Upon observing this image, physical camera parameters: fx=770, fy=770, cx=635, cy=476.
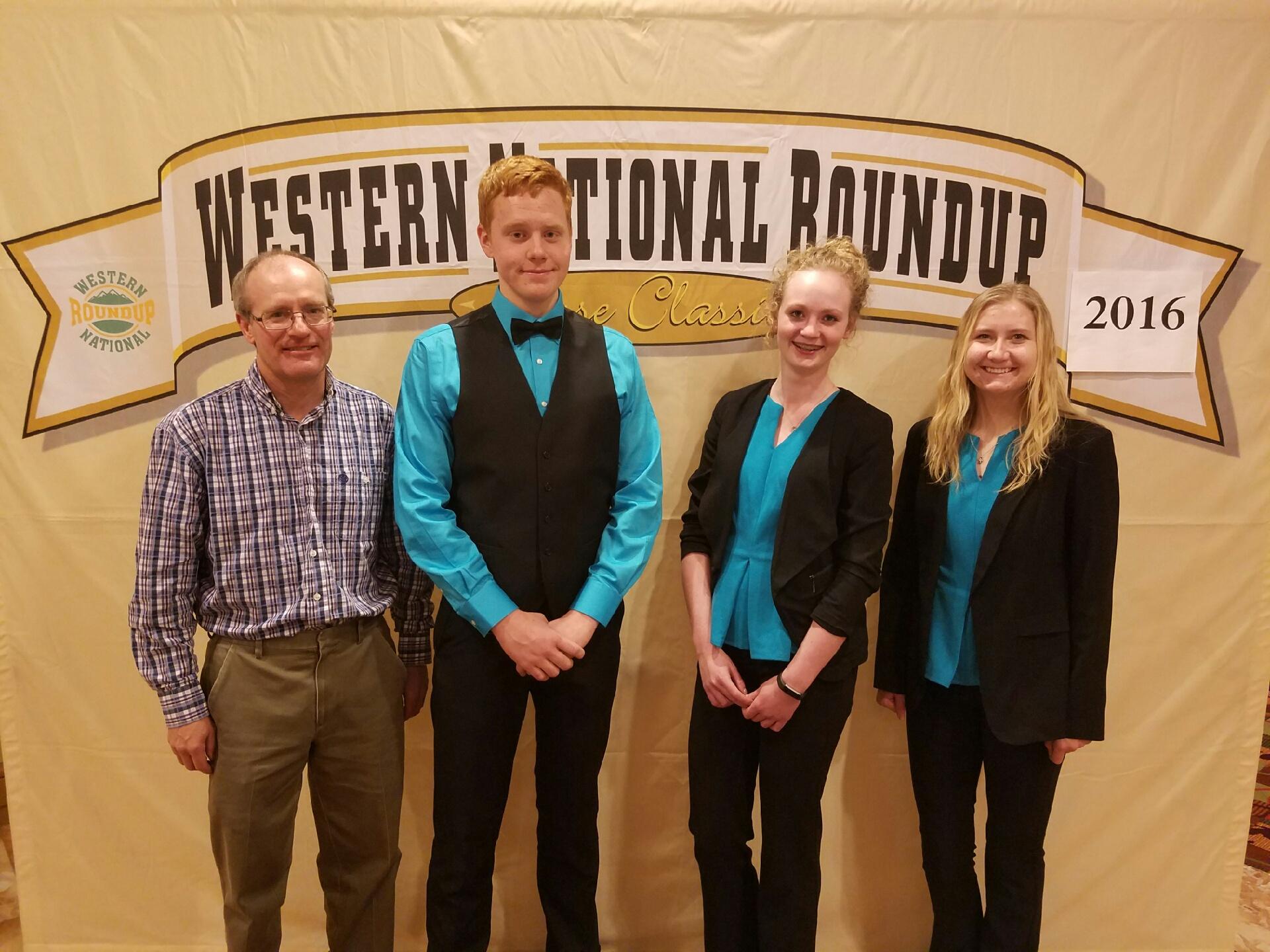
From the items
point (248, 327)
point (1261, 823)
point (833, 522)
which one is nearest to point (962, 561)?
point (833, 522)

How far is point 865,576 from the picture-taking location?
5.15 ft

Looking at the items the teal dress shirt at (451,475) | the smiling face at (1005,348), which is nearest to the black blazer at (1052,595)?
the smiling face at (1005,348)

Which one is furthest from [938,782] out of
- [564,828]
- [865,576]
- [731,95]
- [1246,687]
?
[731,95]

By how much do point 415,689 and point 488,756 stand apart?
0.96 feet

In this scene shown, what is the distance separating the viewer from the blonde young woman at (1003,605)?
5.22ft

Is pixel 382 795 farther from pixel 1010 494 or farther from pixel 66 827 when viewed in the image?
pixel 1010 494

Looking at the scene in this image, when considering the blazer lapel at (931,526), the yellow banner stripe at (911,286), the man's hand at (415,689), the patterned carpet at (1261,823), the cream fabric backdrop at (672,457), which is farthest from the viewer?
the patterned carpet at (1261,823)

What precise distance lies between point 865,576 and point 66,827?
2.26m

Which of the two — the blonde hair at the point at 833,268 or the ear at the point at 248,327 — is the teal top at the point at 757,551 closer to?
the blonde hair at the point at 833,268

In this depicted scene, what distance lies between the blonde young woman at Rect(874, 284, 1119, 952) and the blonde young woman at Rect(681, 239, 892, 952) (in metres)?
0.19

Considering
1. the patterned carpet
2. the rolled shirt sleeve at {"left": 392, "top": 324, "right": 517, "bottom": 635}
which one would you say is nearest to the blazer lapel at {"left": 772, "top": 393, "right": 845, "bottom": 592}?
the rolled shirt sleeve at {"left": 392, "top": 324, "right": 517, "bottom": 635}

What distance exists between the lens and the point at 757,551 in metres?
1.62

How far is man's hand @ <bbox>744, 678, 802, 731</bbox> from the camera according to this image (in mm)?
1553

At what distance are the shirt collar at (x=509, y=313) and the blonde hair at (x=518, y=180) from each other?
0.15 m
